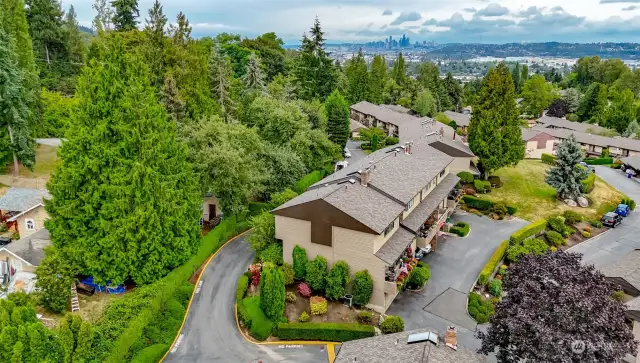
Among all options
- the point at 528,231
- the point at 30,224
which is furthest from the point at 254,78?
the point at 528,231

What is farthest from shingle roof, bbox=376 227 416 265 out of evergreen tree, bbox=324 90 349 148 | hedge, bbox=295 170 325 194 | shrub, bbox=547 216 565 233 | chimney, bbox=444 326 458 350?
evergreen tree, bbox=324 90 349 148

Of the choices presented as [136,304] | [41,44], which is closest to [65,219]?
[136,304]

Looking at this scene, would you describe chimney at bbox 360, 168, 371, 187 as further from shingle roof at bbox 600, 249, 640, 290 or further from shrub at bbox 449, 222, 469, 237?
shingle roof at bbox 600, 249, 640, 290

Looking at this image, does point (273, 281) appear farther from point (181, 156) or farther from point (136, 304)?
point (181, 156)

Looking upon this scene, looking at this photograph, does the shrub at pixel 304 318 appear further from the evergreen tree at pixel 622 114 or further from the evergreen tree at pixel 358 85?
the evergreen tree at pixel 622 114

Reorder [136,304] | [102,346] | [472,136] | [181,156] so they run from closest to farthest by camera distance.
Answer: [102,346] → [136,304] → [181,156] → [472,136]

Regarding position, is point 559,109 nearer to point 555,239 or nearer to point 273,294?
point 555,239
